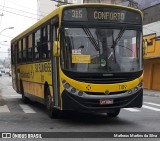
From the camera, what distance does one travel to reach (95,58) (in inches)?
453

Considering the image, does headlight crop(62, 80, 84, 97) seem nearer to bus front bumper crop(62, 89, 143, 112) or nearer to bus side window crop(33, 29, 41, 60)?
bus front bumper crop(62, 89, 143, 112)

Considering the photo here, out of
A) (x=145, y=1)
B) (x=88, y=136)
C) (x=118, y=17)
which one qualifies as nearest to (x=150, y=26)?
(x=145, y=1)

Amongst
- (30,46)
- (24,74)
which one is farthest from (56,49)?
(24,74)

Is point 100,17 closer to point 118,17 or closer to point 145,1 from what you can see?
point 118,17

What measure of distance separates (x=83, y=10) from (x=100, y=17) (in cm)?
52

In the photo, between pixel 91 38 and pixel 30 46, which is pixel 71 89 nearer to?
pixel 91 38

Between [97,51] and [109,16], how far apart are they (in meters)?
1.14

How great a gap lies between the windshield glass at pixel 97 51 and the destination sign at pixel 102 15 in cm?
32

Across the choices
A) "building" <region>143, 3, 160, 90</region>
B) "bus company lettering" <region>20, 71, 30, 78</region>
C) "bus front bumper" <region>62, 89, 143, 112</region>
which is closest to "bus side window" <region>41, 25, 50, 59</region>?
"bus front bumper" <region>62, 89, 143, 112</region>

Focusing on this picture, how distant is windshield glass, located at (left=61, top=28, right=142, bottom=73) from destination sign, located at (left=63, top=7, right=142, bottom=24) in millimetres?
317

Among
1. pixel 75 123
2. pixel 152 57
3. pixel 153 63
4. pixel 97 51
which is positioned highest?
pixel 97 51

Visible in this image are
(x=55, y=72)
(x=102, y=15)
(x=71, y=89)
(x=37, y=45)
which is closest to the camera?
(x=71, y=89)

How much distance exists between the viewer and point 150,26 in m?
39.3

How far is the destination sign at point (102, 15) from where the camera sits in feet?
38.4
